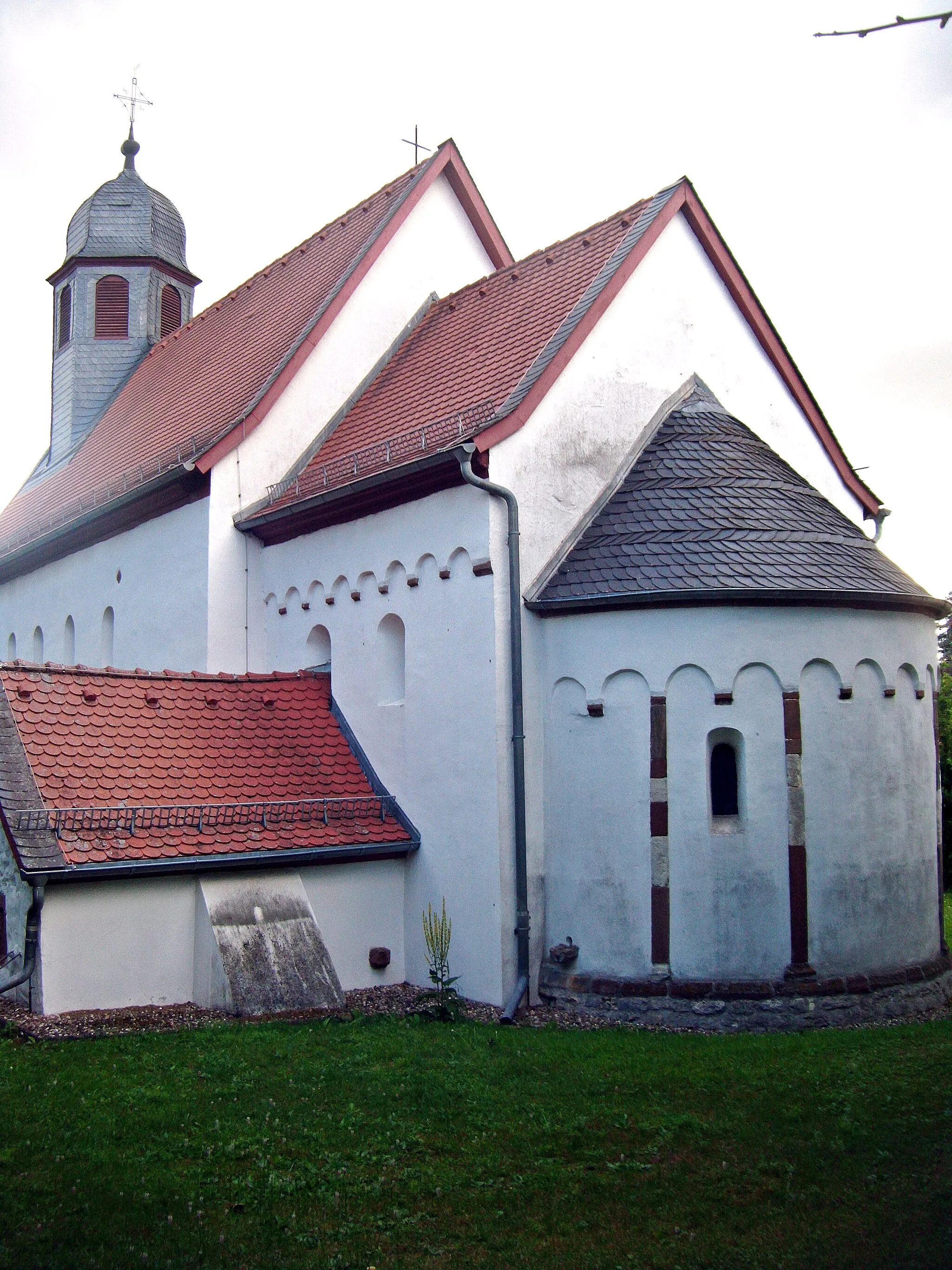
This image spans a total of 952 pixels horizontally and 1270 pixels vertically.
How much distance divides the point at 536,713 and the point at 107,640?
31.2ft

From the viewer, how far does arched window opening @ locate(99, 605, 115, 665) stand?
18.9 metres

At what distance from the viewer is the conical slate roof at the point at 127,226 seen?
88.0ft

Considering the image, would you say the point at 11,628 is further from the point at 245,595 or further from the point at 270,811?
the point at 270,811

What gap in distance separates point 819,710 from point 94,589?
40.5 ft

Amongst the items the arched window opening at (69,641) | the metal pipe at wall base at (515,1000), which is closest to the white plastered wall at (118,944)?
the metal pipe at wall base at (515,1000)

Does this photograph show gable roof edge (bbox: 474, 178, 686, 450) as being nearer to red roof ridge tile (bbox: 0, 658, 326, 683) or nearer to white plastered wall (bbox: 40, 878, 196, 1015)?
red roof ridge tile (bbox: 0, 658, 326, 683)

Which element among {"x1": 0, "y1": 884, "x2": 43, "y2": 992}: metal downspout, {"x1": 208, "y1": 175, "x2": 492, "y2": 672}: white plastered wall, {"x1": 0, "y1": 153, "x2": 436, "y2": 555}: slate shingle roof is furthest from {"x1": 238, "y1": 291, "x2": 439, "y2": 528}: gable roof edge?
{"x1": 0, "y1": 884, "x2": 43, "y2": 992}: metal downspout

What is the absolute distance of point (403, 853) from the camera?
1289 cm

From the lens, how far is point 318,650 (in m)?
15.1

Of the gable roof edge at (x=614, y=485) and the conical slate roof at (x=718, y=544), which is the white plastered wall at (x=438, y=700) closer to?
the gable roof edge at (x=614, y=485)

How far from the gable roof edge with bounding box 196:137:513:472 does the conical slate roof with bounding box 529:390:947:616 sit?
5.34m

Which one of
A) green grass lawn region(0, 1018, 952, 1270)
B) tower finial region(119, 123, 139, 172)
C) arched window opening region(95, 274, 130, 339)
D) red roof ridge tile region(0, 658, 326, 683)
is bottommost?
green grass lawn region(0, 1018, 952, 1270)

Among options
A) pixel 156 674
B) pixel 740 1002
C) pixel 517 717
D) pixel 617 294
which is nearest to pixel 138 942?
pixel 156 674

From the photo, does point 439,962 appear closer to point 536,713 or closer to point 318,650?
point 536,713
